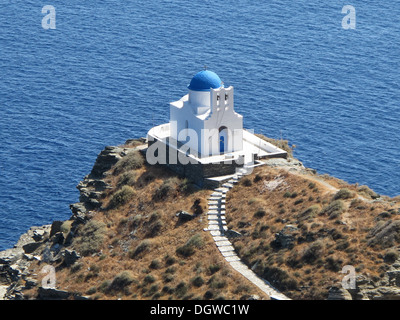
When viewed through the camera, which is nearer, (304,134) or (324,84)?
(304,134)

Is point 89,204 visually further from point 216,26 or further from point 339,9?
point 339,9

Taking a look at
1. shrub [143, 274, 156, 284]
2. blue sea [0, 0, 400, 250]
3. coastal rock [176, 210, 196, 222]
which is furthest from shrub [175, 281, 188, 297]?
blue sea [0, 0, 400, 250]

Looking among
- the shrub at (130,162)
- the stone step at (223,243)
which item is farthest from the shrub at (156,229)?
the shrub at (130,162)

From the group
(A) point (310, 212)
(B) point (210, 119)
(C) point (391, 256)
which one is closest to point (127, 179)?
(B) point (210, 119)

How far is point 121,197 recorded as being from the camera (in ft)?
291

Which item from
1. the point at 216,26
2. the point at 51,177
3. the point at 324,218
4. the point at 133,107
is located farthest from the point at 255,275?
the point at 216,26

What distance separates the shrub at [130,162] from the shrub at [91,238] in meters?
7.46

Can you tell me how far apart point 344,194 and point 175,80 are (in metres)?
69.8

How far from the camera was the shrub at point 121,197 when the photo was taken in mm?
88562

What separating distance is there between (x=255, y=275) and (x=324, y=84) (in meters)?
75.3

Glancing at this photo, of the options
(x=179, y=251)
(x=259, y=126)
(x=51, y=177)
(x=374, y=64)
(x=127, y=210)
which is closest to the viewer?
(x=179, y=251)

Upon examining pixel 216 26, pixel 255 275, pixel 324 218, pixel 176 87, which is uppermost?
pixel 216 26

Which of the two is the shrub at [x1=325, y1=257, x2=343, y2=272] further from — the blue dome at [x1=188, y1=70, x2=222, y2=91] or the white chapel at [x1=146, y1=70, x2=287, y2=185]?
the blue dome at [x1=188, y1=70, x2=222, y2=91]

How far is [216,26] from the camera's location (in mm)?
165625
